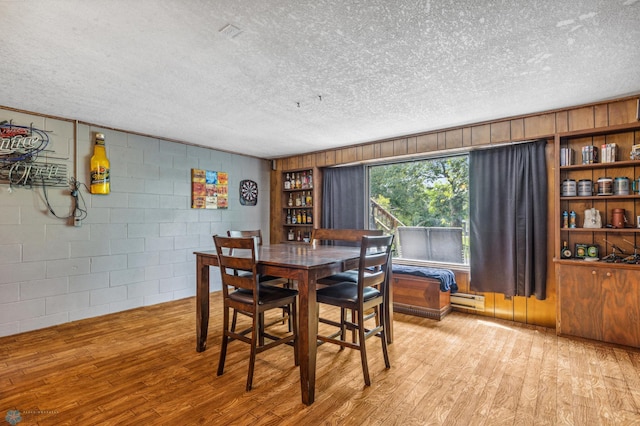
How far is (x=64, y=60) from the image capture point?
87.2 inches

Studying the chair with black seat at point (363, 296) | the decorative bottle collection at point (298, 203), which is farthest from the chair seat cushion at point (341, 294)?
the decorative bottle collection at point (298, 203)

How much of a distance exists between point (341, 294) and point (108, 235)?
3155 millimetres

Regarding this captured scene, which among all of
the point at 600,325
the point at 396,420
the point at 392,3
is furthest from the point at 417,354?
the point at 392,3

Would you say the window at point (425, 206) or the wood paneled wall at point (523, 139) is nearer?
the wood paneled wall at point (523, 139)

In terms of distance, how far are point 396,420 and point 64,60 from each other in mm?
3217

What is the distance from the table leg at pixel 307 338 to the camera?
78.9 inches

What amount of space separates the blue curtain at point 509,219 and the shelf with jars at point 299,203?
2.45 metres

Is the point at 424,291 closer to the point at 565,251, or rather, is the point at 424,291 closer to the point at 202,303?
the point at 565,251

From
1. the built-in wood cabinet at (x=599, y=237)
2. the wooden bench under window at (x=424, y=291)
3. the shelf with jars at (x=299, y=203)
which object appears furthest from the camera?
the shelf with jars at (x=299, y=203)

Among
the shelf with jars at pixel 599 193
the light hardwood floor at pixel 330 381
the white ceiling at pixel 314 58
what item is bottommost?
the light hardwood floor at pixel 330 381

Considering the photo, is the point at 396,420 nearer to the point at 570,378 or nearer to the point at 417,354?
the point at 417,354

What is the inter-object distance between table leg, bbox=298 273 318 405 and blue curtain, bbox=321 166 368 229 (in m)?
2.96

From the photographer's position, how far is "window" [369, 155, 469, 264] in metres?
4.17

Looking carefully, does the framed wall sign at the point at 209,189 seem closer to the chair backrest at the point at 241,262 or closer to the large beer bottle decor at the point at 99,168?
the large beer bottle decor at the point at 99,168
